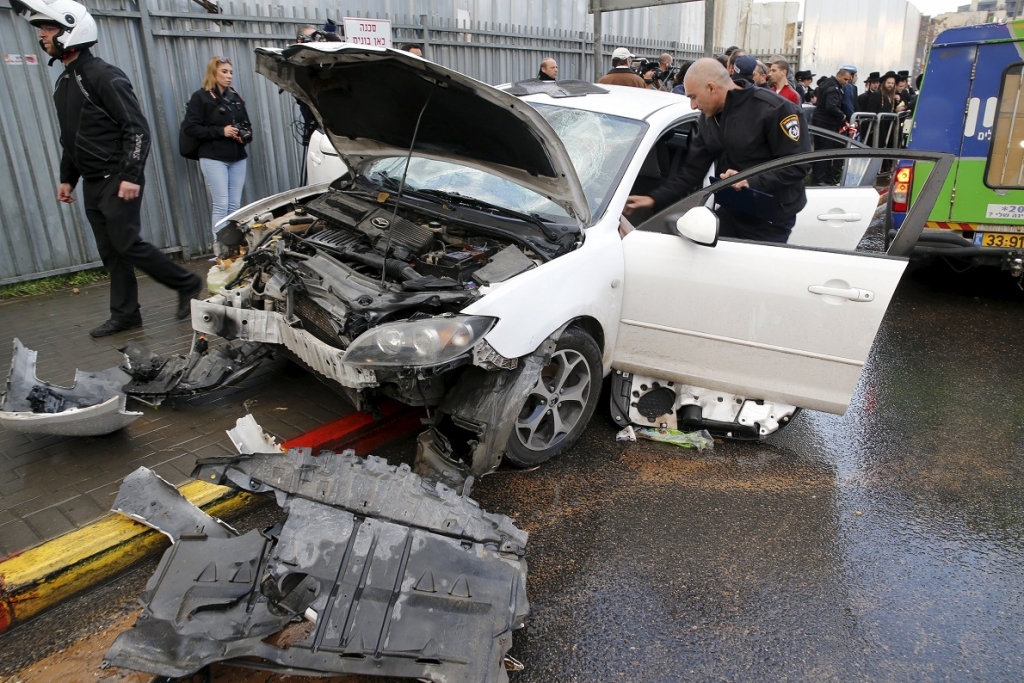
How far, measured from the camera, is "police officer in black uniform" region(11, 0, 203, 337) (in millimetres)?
4402

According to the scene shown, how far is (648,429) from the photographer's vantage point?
4051 millimetres

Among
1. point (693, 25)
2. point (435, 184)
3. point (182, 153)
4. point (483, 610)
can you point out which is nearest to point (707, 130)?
point (435, 184)

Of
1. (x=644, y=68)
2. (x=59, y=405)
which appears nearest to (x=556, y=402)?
(x=59, y=405)

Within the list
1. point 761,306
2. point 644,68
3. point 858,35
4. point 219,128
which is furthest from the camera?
point 858,35

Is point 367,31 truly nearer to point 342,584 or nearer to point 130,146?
point 130,146

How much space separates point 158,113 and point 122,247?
2.43 metres

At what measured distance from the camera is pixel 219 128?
6426mm

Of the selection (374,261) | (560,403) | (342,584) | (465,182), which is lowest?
(560,403)

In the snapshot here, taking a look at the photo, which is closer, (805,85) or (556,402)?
(556,402)

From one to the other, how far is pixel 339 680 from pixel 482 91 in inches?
96.5

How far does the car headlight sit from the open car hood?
1090 millimetres

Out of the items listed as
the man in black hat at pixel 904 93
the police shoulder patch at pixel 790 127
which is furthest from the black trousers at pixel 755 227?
the man in black hat at pixel 904 93

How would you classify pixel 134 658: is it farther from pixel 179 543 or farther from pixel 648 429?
pixel 648 429

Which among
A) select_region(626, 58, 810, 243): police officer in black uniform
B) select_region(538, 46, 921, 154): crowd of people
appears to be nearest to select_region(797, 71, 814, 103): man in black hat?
select_region(538, 46, 921, 154): crowd of people
